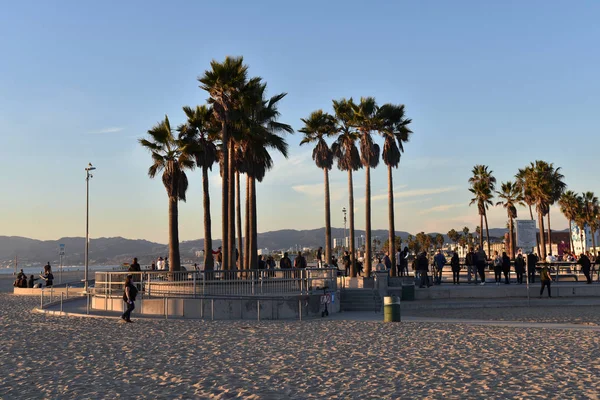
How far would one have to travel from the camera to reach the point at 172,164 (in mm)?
33656

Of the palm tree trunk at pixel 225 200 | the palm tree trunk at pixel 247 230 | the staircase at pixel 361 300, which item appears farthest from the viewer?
the palm tree trunk at pixel 247 230

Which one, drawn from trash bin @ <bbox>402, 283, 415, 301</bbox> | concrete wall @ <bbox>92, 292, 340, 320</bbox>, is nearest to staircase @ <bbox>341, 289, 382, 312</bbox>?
trash bin @ <bbox>402, 283, 415, 301</bbox>

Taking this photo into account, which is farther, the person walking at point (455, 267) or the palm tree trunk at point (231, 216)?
the person walking at point (455, 267)

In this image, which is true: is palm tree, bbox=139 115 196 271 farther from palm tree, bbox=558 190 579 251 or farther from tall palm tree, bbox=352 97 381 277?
palm tree, bbox=558 190 579 251

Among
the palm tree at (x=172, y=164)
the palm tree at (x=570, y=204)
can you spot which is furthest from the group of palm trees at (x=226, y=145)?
the palm tree at (x=570, y=204)

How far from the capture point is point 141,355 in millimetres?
A: 12578

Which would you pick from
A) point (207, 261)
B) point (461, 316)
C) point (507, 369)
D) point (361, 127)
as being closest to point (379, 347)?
point (507, 369)

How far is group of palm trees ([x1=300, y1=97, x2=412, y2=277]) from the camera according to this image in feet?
136

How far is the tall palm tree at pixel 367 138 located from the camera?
4112 cm

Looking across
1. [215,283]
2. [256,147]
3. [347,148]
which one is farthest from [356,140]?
[215,283]

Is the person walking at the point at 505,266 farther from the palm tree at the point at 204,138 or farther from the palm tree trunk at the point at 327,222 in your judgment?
the palm tree at the point at 204,138

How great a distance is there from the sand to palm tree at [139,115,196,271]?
1550 centimetres

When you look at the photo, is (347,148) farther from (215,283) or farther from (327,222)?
(215,283)

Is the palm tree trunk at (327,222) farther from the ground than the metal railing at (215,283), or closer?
farther from the ground
